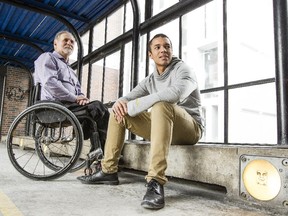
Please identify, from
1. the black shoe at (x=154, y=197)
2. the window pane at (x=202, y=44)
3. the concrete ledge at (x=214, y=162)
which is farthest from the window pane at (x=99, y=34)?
the window pane at (x=202, y=44)

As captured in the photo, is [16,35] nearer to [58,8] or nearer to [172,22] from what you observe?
[58,8]

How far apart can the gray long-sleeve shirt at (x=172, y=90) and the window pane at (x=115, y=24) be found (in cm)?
302

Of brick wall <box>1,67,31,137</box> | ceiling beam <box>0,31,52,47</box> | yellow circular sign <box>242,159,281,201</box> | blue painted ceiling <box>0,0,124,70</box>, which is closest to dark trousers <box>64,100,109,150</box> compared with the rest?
yellow circular sign <box>242,159,281,201</box>

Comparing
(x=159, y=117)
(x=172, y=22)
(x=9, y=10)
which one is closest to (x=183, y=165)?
(x=159, y=117)

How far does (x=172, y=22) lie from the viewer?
3549 millimetres

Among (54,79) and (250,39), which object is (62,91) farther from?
(250,39)

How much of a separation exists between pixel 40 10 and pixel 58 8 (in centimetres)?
88

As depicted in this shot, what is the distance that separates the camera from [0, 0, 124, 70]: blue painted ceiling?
15.8 feet

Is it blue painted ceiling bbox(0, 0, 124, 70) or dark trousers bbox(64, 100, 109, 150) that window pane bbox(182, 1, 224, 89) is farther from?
dark trousers bbox(64, 100, 109, 150)

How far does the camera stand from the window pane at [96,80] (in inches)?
216

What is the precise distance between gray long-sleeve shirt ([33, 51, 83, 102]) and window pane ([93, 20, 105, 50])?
339 cm

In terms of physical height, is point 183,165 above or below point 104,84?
below

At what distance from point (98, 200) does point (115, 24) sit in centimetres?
424

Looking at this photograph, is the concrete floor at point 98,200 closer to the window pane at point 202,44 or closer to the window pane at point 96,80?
the window pane at point 96,80
